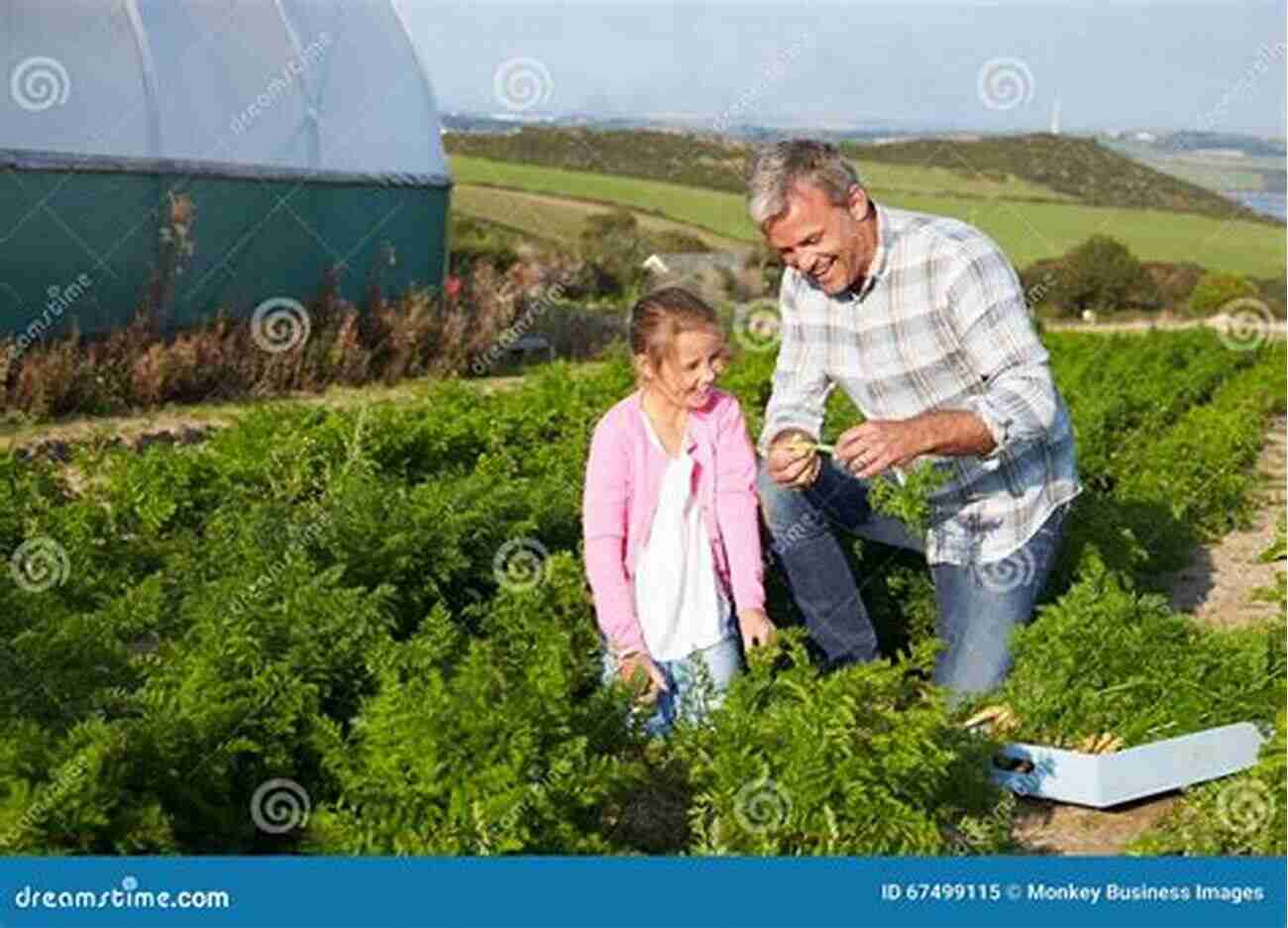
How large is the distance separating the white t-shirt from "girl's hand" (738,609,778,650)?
0.12 meters

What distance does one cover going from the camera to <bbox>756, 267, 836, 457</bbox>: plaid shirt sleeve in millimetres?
5988

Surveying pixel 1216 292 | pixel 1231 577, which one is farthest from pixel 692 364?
pixel 1216 292

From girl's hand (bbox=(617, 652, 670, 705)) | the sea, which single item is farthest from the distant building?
girl's hand (bbox=(617, 652, 670, 705))

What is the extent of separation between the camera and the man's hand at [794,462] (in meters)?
5.64

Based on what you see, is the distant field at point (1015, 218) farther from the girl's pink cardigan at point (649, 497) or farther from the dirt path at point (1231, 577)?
the girl's pink cardigan at point (649, 497)

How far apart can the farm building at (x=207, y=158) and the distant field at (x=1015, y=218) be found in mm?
4211

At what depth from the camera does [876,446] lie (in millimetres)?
5004

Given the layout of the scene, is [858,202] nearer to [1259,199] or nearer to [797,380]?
[797,380]

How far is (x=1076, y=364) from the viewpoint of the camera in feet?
44.3

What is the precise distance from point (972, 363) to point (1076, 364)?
8.00 meters

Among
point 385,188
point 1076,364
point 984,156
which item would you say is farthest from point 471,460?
point 984,156

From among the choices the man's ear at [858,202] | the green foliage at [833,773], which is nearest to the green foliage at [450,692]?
the green foliage at [833,773]

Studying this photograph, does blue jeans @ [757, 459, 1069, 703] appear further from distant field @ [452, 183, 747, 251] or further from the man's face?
distant field @ [452, 183, 747, 251]

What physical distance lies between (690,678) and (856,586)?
929 millimetres
